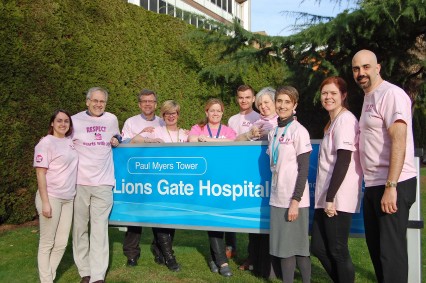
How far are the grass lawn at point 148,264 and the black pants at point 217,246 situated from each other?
181 mm

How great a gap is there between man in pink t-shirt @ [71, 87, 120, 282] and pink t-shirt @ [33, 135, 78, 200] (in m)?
0.17

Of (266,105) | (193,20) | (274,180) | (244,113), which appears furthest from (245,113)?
(193,20)

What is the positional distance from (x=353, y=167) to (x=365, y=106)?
0.48 m

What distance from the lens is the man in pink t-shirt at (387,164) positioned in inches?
121

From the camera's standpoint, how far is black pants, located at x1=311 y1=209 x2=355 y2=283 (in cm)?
350

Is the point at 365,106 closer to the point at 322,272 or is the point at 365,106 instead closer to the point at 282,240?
the point at 282,240

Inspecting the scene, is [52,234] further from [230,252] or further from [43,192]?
[230,252]

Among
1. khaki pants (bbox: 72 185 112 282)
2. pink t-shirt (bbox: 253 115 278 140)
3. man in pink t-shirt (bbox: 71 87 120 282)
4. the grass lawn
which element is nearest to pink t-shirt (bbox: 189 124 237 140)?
pink t-shirt (bbox: 253 115 278 140)

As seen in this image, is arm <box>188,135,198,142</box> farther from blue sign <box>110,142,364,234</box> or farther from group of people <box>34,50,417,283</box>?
blue sign <box>110,142,364,234</box>

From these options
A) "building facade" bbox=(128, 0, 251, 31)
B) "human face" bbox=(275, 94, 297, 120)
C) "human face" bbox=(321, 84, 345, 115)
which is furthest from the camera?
"building facade" bbox=(128, 0, 251, 31)

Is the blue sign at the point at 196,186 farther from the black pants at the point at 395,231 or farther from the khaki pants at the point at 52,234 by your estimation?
the black pants at the point at 395,231

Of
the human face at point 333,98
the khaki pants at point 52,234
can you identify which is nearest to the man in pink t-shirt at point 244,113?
the human face at point 333,98

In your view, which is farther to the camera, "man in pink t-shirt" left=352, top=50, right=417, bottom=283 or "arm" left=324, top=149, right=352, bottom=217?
"arm" left=324, top=149, right=352, bottom=217

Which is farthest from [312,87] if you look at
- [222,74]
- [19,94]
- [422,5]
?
Answer: [19,94]
